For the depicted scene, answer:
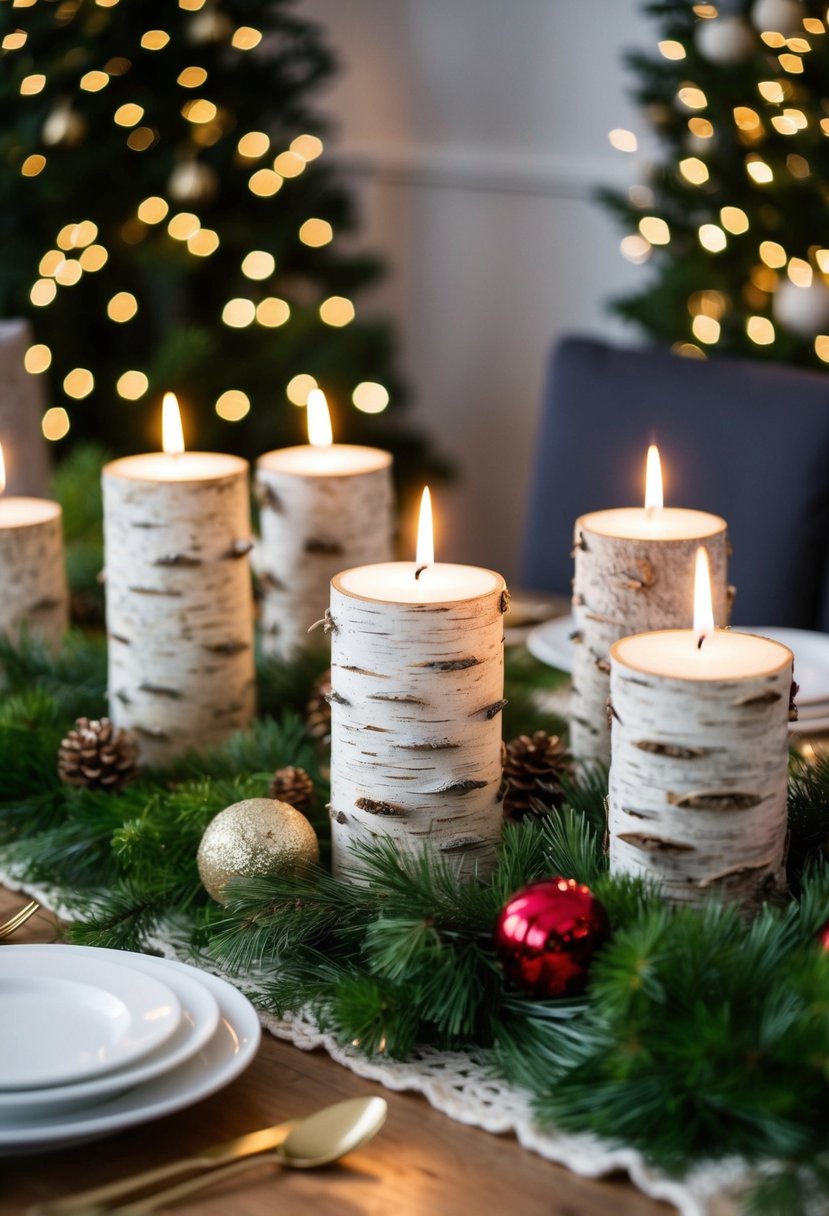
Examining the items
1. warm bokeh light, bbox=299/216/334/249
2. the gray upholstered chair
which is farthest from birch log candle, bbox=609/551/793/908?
warm bokeh light, bbox=299/216/334/249

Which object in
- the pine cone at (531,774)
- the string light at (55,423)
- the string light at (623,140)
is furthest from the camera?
the string light at (55,423)

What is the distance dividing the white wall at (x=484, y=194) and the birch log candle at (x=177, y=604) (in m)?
1.82

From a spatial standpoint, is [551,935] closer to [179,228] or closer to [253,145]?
[179,228]

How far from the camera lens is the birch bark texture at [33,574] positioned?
40.9 inches

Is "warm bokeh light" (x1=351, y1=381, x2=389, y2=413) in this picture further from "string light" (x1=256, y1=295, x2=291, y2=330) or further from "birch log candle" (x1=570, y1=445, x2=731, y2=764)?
"birch log candle" (x1=570, y1=445, x2=731, y2=764)

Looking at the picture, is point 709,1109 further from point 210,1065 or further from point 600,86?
point 600,86

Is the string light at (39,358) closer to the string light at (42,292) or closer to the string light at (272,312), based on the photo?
the string light at (42,292)

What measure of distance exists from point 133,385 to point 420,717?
179cm

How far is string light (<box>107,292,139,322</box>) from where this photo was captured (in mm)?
2391

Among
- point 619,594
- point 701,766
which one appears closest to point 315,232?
point 619,594

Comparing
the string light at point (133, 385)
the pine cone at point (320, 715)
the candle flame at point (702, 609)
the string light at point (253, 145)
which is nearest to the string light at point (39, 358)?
the string light at point (133, 385)

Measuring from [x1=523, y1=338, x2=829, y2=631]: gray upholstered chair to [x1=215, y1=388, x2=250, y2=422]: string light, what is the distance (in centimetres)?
81

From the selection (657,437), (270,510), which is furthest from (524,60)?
(270,510)

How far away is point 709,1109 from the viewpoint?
1.73 feet
